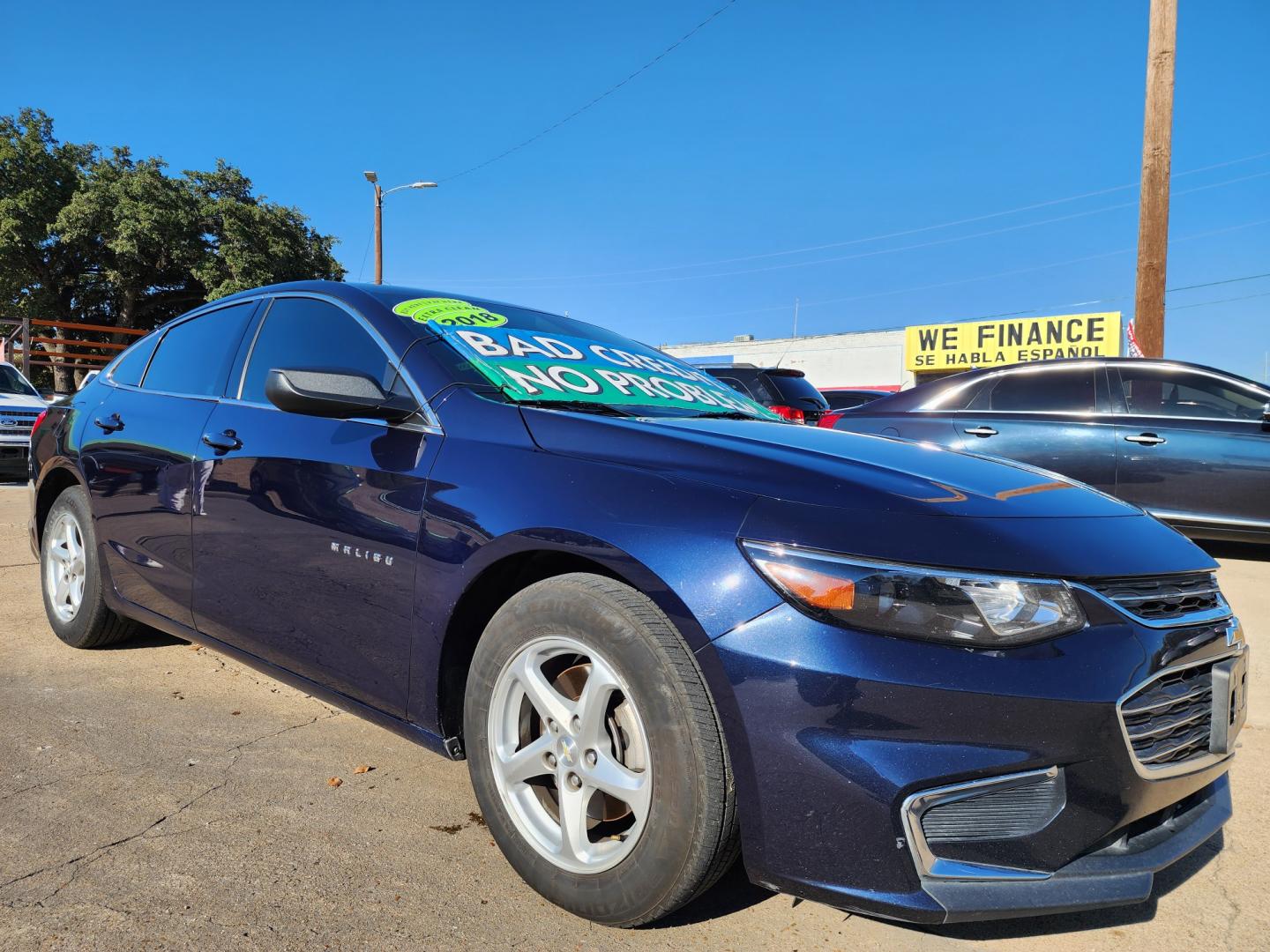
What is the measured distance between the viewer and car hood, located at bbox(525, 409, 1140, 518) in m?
1.73

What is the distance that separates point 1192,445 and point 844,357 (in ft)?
97.3

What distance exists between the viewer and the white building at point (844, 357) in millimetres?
33438

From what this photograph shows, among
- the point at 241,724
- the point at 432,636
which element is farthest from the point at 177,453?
the point at 432,636

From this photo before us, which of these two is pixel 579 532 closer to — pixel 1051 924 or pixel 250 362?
pixel 1051 924

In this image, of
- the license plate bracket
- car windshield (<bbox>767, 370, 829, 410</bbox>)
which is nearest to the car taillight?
car windshield (<bbox>767, 370, 829, 410</bbox>)

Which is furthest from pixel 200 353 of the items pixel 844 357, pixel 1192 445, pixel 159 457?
pixel 844 357

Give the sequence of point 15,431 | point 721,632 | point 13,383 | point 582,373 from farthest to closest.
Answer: point 13,383, point 15,431, point 582,373, point 721,632

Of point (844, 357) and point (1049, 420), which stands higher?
point (844, 357)

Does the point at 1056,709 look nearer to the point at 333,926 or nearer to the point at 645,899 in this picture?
the point at 645,899

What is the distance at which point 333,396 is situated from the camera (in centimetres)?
224

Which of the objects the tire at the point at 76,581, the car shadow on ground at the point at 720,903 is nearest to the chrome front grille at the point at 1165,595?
the car shadow on ground at the point at 720,903

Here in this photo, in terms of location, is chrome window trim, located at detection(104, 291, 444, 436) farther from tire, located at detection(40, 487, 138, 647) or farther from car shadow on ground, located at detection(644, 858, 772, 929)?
car shadow on ground, located at detection(644, 858, 772, 929)

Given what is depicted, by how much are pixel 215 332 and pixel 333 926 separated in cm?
227

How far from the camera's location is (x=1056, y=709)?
1503mm
